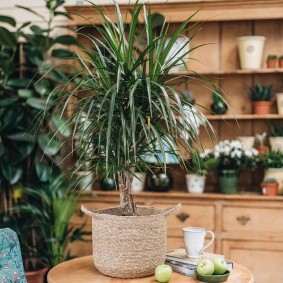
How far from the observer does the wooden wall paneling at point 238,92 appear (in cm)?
411

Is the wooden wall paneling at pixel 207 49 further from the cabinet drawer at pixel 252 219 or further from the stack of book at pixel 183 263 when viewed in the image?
the stack of book at pixel 183 263

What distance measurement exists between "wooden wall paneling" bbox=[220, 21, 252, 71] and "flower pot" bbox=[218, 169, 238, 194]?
853mm

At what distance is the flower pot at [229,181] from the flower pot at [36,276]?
54.4 inches

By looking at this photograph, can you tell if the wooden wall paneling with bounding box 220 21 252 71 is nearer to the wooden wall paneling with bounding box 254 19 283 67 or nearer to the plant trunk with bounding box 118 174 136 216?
the wooden wall paneling with bounding box 254 19 283 67

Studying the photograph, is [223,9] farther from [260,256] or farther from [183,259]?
[183,259]

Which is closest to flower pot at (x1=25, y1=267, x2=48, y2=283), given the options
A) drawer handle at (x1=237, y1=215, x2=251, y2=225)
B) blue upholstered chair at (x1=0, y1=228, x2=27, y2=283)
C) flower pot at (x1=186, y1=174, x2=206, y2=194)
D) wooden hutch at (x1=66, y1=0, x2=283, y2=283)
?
wooden hutch at (x1=66, y1=0, x2=283, y2=283)

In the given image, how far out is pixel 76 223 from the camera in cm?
390

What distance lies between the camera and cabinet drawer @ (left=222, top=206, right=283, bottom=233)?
363 centimetres

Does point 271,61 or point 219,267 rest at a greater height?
A: point 271,61

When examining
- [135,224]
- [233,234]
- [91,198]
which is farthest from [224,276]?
[91,198]

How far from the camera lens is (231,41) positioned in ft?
13.5

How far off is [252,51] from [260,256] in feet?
4.77

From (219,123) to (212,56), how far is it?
521 mm

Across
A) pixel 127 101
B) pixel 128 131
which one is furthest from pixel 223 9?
pixel 128 131
